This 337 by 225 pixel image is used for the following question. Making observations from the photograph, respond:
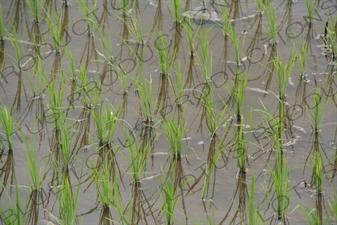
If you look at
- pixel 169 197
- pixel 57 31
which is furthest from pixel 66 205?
pixel 57 31

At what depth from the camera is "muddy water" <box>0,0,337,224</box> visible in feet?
9.35

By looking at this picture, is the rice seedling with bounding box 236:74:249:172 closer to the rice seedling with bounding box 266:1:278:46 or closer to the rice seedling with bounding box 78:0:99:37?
the rice seedling with bounding box 266:1:278:46

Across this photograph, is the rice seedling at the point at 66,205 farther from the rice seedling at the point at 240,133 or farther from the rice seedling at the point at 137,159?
the rice seedling at the point at 240,133

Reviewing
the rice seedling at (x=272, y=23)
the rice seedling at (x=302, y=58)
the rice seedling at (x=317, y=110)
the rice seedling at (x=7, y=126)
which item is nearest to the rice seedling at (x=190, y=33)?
the rice seedling at (x=272, y=23)

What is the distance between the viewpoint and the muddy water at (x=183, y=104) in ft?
9.35

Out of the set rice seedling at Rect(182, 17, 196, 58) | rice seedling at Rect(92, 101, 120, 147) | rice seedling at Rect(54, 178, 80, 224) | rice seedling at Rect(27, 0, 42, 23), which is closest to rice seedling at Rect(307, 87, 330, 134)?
rice seedling at Rect(182, 17, 196, 58)

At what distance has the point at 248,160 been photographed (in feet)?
10.00

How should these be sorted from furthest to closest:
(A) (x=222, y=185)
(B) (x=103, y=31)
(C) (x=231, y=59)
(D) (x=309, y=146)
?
(B) (x=103, y=31) < (C) (x=231, y=59) < (D) (x=309, y=146) < (A) (x=222, y=185)

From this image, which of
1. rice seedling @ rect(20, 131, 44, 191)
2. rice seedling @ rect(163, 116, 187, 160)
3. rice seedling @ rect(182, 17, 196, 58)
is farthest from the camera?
rice seedling @ rect(182, 17, 196, 58)

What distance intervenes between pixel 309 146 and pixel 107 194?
0.82 meters

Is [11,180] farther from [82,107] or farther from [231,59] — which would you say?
[231,59]

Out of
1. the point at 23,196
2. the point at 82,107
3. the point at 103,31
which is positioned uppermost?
the point at 103,31

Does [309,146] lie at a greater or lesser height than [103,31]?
lesser

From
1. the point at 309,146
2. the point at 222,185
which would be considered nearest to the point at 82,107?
the point at 222,185
